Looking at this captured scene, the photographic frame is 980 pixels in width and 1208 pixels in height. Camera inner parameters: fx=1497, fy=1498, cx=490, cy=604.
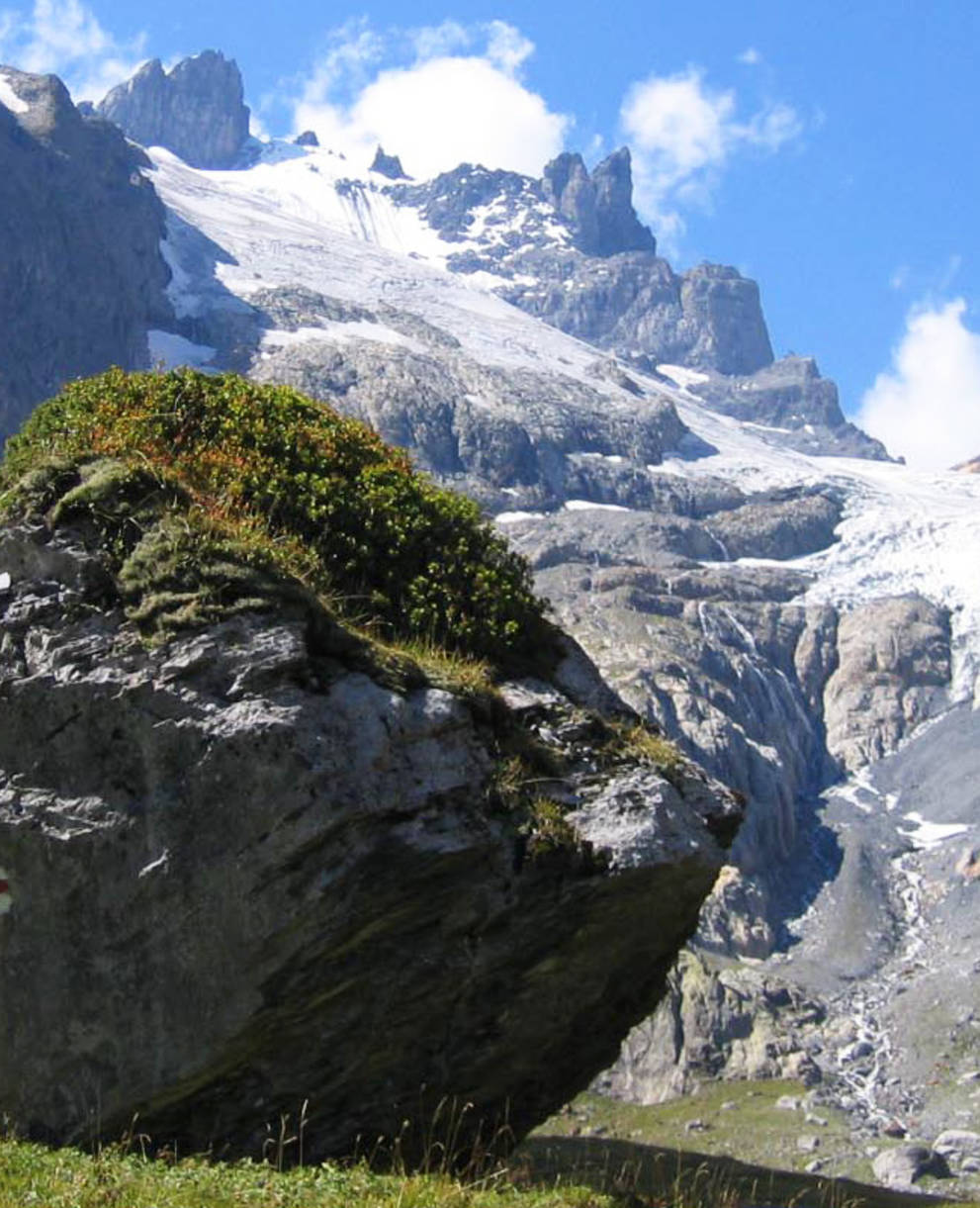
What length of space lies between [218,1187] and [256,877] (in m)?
3.48

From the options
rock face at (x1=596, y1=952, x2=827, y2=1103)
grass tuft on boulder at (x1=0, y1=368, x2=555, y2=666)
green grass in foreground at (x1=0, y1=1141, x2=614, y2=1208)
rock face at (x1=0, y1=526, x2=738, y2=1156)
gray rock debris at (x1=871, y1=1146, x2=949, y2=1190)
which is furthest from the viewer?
rock face at (x1=596, y1=952, x2=827, y2=1103)

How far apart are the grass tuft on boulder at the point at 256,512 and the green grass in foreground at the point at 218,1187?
5.17 metres

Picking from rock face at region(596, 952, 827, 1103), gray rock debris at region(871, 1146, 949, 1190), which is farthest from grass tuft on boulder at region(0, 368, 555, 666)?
rock face at region(596, 952, 827, 1103)

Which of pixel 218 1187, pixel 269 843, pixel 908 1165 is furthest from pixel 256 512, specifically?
pixel 908 1165

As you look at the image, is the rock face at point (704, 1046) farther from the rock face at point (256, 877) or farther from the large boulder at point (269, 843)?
the rock face at point (256, 877)

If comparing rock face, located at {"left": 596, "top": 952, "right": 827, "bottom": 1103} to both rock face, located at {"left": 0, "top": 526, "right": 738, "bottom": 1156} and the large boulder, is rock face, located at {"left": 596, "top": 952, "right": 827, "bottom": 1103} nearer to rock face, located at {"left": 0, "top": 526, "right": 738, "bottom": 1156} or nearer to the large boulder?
the large boulder

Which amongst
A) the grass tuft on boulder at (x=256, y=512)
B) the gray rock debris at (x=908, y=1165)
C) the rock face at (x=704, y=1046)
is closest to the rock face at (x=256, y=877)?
the grass tuft on boulder at (x=256, y=512)

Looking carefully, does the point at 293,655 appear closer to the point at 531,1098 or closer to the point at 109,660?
the point at 109,660

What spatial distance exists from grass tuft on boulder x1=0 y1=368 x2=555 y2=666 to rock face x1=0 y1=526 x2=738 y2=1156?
0.47 meters

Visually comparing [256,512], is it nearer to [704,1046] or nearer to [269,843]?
[269,843]

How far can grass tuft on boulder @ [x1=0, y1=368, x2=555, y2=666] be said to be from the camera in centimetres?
1552

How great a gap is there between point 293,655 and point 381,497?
3.76 metres

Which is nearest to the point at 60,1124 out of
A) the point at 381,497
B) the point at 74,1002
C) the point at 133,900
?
the point at 74,1002

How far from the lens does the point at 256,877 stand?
14461 millimetres
